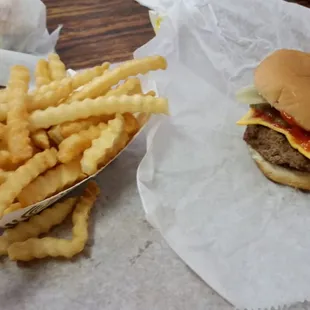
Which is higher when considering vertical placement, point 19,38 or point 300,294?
point 19,38

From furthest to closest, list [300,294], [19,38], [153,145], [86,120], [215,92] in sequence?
[19,38]
[215,92]
[153,145]
[86,120]
[300,294]

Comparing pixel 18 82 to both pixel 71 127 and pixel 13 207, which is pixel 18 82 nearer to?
pixel 71 127

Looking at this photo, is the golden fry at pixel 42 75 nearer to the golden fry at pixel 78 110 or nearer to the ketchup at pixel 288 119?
the golden fry at pixel 78 110

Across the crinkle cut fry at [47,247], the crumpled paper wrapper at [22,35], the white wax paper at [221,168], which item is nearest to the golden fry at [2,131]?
the crinkle cut fry at [47,247]

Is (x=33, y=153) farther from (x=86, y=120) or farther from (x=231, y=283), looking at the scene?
(x=231, y=283)

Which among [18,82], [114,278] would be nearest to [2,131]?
[18,82]

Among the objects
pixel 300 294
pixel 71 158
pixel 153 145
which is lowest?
pixel 300 294

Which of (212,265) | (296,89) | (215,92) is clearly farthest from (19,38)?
(212,265)

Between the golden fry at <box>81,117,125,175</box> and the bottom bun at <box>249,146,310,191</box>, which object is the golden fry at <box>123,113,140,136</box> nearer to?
the golden fry at <box>81,117,125,175</box>
